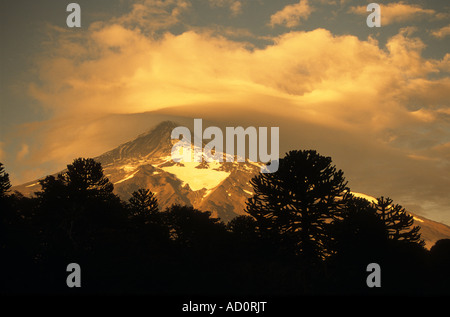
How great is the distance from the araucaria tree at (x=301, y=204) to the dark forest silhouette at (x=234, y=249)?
8 cm

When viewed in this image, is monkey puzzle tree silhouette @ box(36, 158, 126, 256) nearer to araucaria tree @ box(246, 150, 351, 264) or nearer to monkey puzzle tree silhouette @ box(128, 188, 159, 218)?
monkey puzzle tree silhouette @ box(128, 188, 159, 218)

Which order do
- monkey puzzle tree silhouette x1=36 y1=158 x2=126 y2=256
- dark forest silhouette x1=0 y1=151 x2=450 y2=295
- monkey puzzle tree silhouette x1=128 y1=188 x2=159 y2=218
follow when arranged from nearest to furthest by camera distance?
dark forest silhouette x1=0 y1=151 x2=450 y2=295, monkey puzzle tree silhouette x1=36 y1=158 x2=126 y2=256, monkey puzzle tree silhouette x1=128 y1=188 x2=159 y2=218

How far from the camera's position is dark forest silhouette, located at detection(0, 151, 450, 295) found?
32.9 meters

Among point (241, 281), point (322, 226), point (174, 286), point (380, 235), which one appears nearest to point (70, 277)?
point (174, 286)

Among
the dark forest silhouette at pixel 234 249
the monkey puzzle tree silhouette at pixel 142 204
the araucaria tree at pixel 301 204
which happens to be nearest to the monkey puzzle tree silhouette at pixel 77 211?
the dark forest silhouette at pixel 234 249

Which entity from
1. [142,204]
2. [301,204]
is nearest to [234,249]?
[301,204]

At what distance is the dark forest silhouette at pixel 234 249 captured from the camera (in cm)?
3288

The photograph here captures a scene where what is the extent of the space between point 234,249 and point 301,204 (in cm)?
939

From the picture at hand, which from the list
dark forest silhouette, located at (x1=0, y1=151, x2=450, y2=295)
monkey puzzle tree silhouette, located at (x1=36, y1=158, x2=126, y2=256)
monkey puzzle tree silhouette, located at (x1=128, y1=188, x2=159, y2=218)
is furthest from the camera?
monkey puzzle tree silhouette, located at (x1=128, y1=188, x2=159, y2=218)

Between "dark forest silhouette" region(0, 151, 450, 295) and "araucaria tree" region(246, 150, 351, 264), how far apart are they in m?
0.08

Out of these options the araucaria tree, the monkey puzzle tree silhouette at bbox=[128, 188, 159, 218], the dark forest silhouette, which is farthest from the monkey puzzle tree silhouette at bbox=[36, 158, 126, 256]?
the araucaria tree

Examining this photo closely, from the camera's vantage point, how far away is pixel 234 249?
3931 cm
